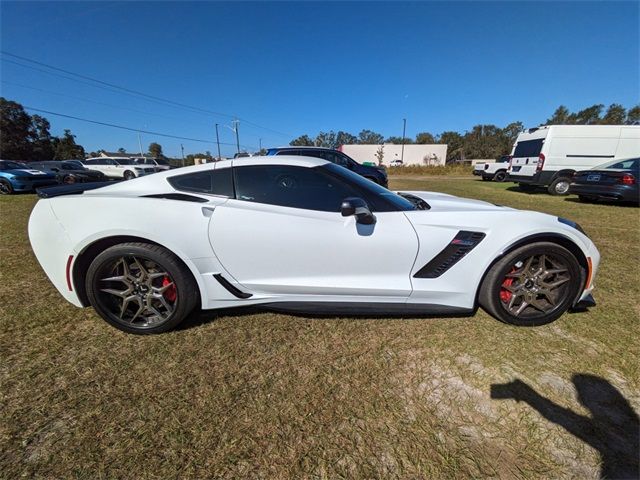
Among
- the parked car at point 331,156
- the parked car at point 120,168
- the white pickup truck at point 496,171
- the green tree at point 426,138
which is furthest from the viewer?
the green tree at point 426,138

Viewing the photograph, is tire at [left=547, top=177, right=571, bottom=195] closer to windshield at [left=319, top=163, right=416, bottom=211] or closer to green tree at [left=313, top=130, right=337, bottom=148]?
windshield at [left=319, top=163, right=416, bottom=211]

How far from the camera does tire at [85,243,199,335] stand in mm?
2211

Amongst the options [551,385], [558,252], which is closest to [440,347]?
[551,385]

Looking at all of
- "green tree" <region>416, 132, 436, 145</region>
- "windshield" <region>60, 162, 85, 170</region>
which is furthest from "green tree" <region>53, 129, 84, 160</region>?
"green tree" <region>416, 132, 436, 145</region>

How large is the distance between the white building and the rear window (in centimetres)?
4590

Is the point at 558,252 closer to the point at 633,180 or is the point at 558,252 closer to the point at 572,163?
the point at 633,180

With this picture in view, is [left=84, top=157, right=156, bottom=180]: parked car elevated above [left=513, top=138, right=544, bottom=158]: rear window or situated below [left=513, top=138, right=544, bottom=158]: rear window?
below

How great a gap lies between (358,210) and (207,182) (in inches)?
47.3

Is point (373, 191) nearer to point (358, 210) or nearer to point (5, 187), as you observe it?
point (358, 210)

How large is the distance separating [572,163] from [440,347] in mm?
11826

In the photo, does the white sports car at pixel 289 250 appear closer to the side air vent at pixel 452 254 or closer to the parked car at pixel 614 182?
the side air vent at pixel 452 254

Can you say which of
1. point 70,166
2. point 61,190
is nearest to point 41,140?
point 70,166

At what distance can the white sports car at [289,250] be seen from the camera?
2146 mm

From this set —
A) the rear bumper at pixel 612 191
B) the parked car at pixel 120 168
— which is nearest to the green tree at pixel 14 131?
the parked car at pixel 120 168
